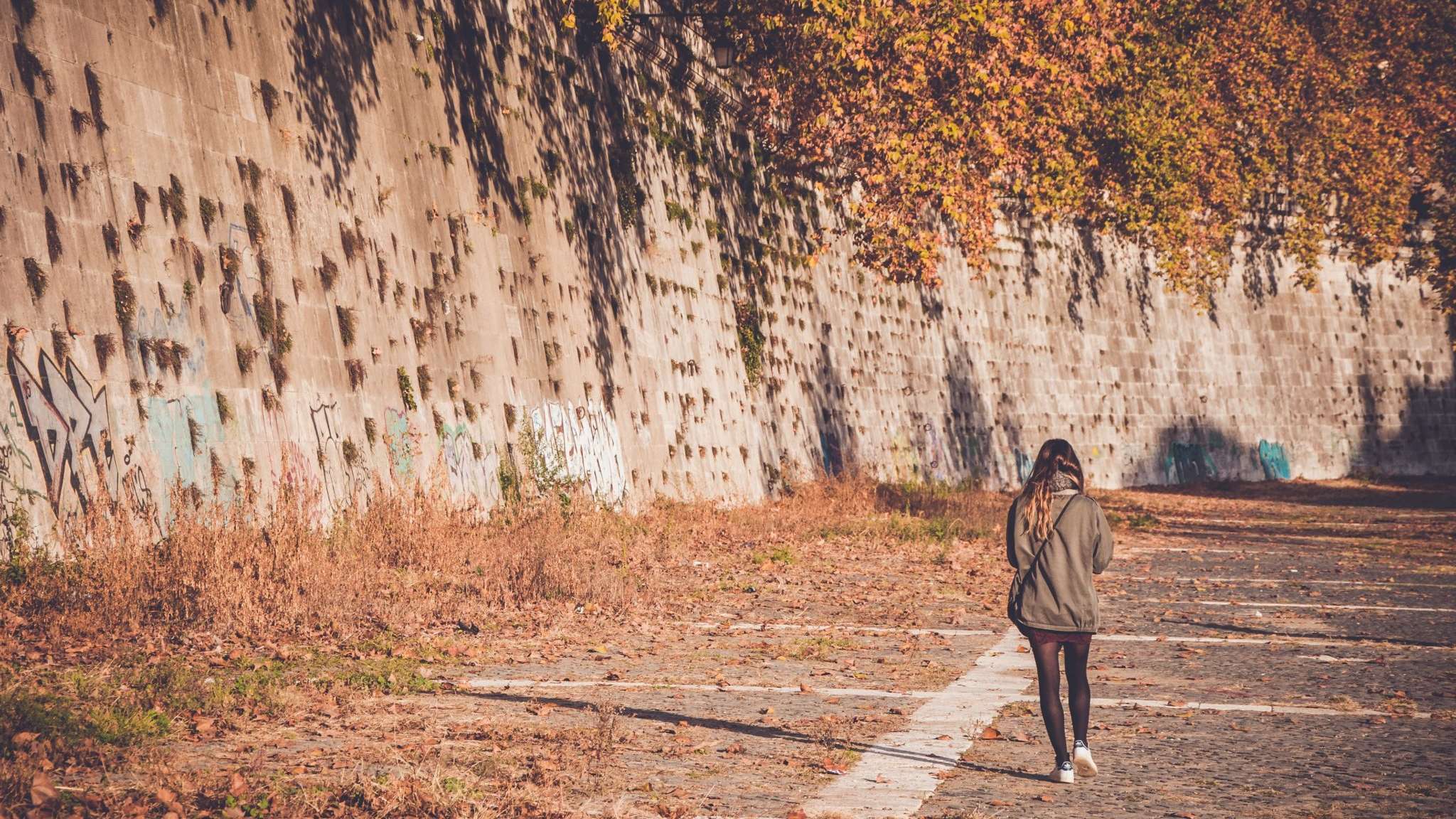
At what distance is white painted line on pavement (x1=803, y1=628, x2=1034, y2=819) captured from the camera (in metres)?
6.13

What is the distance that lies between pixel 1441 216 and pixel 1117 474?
44.9ft

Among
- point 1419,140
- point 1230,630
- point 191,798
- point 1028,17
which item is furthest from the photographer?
point 1419,140

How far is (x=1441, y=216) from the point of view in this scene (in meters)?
41.1

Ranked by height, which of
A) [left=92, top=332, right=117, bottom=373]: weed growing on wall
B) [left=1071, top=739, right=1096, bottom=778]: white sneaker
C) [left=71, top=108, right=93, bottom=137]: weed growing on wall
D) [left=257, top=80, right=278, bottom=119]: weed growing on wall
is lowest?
[left=1071, top=739, right=1096, bottom=778]: white sneaker

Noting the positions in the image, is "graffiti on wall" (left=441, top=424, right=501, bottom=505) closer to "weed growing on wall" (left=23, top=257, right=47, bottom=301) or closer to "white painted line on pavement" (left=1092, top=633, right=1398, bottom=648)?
"weed growing on wall" (left=23, top=257, right=47, bottom=301)

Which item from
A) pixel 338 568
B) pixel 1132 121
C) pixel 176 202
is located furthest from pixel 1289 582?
pixel 1132 121

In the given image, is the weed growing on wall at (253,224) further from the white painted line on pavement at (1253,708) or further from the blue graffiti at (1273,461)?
the blue graffiti at (1273,461)

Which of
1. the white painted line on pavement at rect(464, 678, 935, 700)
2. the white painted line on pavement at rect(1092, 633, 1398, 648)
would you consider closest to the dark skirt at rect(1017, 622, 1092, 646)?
the white painted line on pavement at rect(464, 678, 935, 700)

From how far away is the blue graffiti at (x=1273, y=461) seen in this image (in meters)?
40.9

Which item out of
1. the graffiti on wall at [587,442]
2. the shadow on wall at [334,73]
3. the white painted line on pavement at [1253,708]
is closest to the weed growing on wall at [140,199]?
the shadow on wall at [334,73]

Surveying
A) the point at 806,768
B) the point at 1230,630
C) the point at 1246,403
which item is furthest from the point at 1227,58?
the point at 806,768

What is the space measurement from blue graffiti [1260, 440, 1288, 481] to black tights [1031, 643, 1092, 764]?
3653cm

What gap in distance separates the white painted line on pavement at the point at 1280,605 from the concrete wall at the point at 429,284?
744 cm

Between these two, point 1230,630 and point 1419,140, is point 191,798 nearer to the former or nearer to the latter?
point 1230,630
